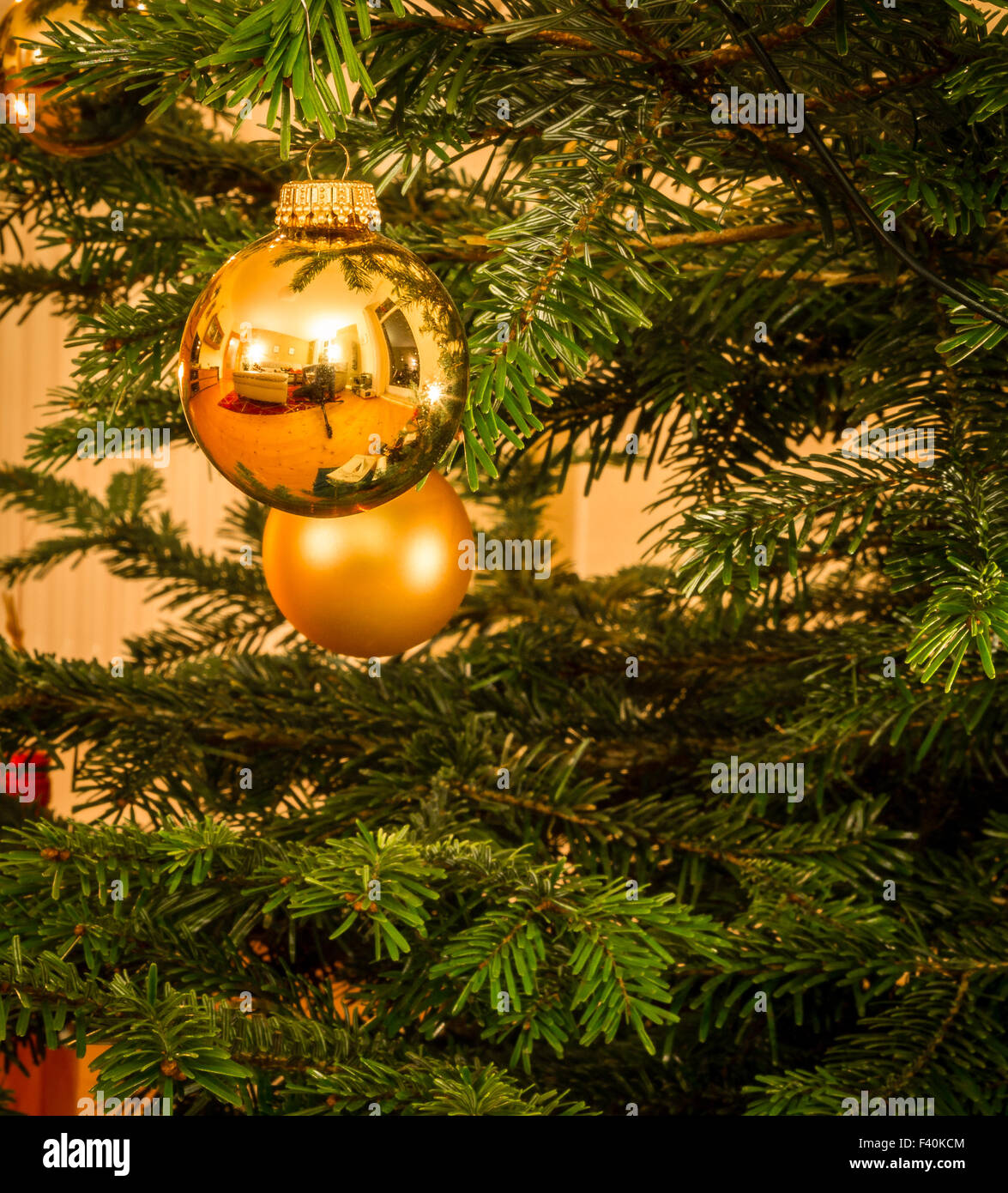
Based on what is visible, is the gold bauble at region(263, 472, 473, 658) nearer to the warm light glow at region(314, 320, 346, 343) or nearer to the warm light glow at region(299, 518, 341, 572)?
the warm light glow at region(299, 518, 341, 572)

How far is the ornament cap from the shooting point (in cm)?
34

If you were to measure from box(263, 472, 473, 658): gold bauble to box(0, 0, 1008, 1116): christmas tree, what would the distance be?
0.24 feet

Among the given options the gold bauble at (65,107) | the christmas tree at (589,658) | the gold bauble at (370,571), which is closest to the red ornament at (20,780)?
the christmas tree at (589,658)

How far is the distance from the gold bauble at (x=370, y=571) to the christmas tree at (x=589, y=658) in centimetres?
7

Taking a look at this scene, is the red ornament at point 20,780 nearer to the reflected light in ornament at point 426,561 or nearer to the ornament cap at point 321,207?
the reflected light in ornament at point 426,561

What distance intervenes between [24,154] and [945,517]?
0.52 m

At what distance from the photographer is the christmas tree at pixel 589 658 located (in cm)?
34

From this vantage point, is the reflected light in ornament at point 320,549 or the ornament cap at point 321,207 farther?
the reflected light in ornament at point 320,549

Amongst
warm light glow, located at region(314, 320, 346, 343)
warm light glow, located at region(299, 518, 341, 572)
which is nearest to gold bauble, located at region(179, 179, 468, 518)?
warm light glow, located at region(314, 320, 346, 343)

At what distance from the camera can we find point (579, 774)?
0.61 m

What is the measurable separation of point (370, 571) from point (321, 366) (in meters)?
0.18

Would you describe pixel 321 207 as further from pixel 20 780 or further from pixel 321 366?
pixel 20 780

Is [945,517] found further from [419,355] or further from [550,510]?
[550,510]

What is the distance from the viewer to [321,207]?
1.12 feet
